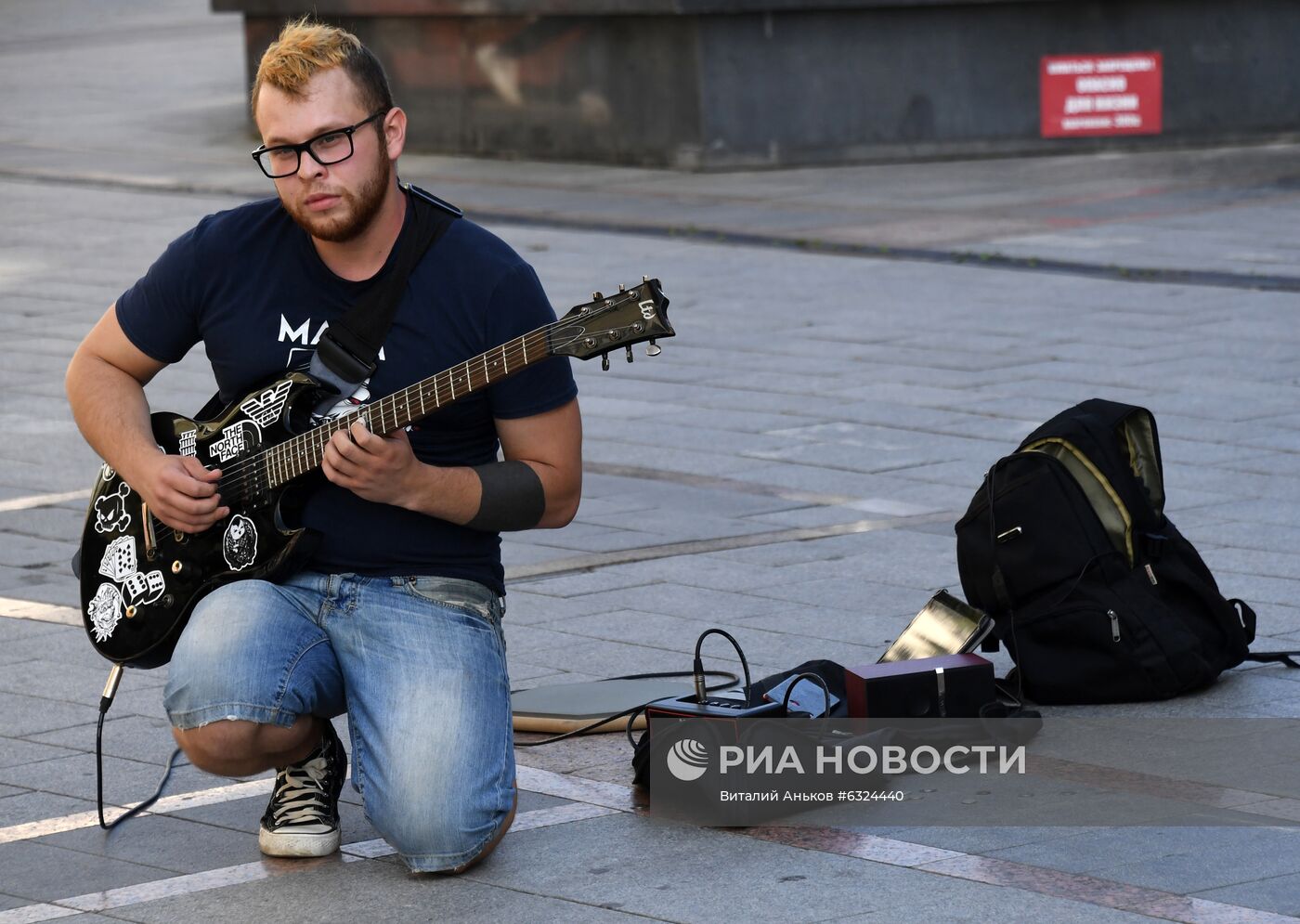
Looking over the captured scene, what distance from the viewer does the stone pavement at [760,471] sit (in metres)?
4.01

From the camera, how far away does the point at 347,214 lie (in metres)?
4.16

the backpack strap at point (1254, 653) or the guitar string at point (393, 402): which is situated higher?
the guitar string at point (393, 402)

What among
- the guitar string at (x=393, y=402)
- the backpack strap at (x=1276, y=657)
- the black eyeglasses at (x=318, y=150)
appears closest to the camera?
the guitar string at (x=393, y=402)

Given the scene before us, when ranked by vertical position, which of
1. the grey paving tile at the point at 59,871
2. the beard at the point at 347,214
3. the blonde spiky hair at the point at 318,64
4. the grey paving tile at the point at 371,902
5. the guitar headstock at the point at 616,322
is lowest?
the grey paving tile at the point at 371,902

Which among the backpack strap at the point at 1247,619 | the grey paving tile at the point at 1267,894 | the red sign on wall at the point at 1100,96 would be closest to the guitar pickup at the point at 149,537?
the grey paving tile at the point at 1267,894

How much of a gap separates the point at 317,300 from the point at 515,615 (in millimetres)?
1901

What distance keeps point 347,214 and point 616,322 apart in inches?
27.0

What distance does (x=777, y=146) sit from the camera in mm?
17297

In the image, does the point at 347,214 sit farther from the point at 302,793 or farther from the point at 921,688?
the point at 921,688

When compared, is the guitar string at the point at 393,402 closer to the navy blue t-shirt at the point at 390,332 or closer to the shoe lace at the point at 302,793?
the navy blue t-shirt at the point at 390,332

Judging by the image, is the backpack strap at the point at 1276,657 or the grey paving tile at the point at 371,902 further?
the backpack strap at the point at 1276,657

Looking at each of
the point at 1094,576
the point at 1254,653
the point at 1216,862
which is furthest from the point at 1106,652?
the point at 1216,862

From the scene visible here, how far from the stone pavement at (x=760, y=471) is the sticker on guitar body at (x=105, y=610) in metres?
0.42

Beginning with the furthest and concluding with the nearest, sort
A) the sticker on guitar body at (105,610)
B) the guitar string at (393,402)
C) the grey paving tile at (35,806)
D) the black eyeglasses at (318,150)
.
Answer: the grey paving tile at (35,806), the sticker on guitar body at (105,610), the black eyeglasses at (318,150), the guitar string at (393,402)
